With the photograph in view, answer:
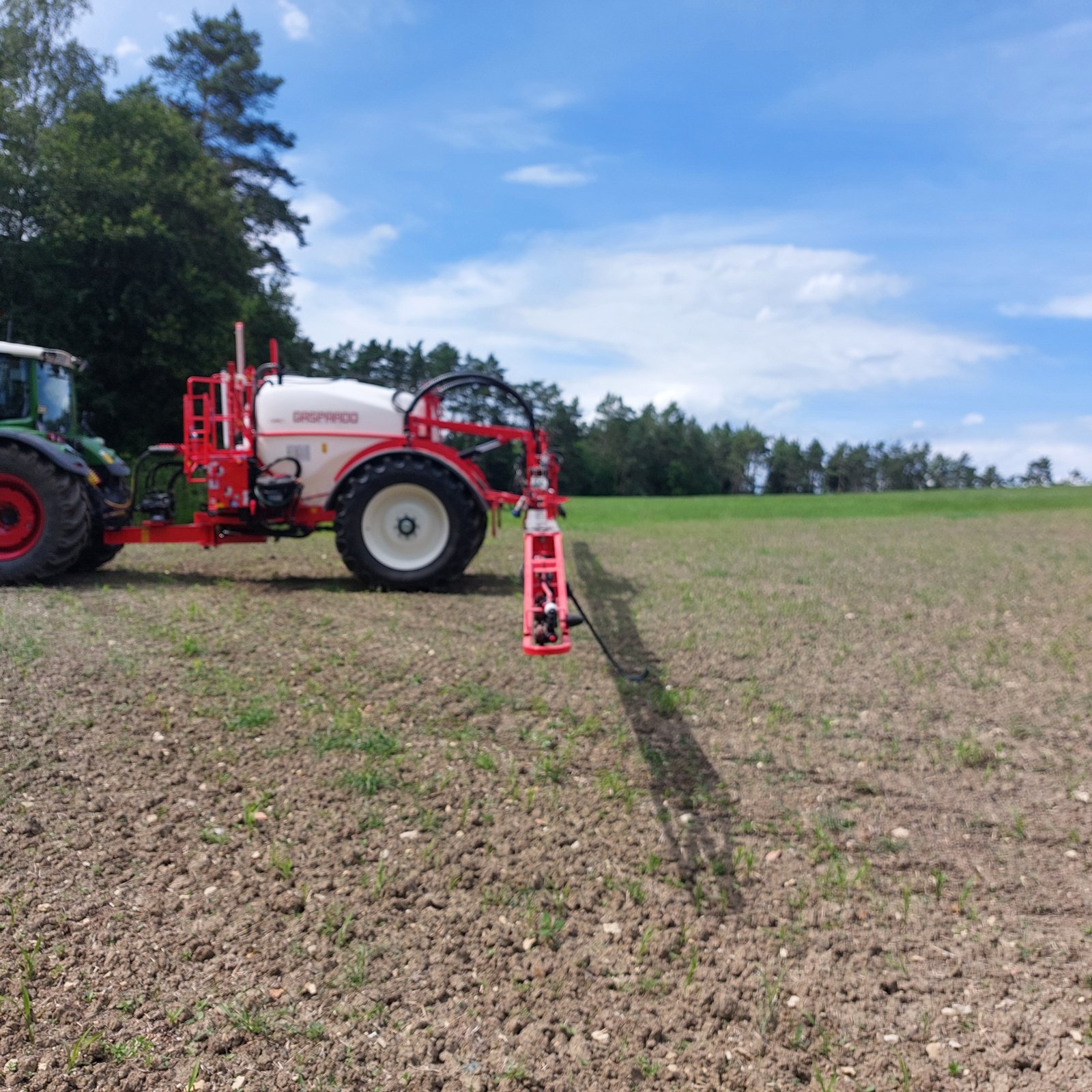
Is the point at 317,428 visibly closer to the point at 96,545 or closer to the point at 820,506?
the point at 96,545

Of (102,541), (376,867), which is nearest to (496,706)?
(376,867)

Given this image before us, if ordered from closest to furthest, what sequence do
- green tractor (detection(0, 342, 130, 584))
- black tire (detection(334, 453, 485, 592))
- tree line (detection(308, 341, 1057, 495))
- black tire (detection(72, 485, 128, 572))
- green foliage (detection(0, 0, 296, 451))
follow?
green tractor (detection(0, 342, 130, 584))
black tire (detection(334, 453, 485, 592))
black tire (detection(72, 485, 128, 572))
green foliage (detection(0, 0, 296, 451))
tree line (detection(308, 341, 1057, 495))

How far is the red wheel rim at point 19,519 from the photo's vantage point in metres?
8.18

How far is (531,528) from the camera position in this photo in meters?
7.02

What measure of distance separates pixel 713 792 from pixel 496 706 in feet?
4.91

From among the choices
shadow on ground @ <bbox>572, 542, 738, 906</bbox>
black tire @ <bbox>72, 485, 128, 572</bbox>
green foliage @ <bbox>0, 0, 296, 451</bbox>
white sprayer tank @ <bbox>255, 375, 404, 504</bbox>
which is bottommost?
shadow on ground @ <bbox>572, 542, 738, 906</bbox>

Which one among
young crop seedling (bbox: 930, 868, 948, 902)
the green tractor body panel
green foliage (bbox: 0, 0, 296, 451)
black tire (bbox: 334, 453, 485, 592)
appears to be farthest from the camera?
green foliage (bbox: 0, 0, 296, 451)

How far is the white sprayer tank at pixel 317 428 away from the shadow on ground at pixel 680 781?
10.1 feet

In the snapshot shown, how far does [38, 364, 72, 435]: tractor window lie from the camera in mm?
8695

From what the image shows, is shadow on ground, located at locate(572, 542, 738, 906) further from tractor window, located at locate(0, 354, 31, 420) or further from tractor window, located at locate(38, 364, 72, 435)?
tractor window, located at locate(0, 354, 31, 420)

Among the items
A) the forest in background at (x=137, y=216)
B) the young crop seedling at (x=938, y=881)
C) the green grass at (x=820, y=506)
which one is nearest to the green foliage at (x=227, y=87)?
the forest in background at (x=137, y=216)

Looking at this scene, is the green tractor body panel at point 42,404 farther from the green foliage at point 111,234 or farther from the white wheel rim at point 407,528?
the green foliage at point 111,234

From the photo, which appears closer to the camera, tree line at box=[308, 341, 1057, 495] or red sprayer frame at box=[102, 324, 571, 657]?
red sprayer frame at box=[102, 324, 571, 657]

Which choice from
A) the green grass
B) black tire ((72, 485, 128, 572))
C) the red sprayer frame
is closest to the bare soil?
the red sprayer frame
